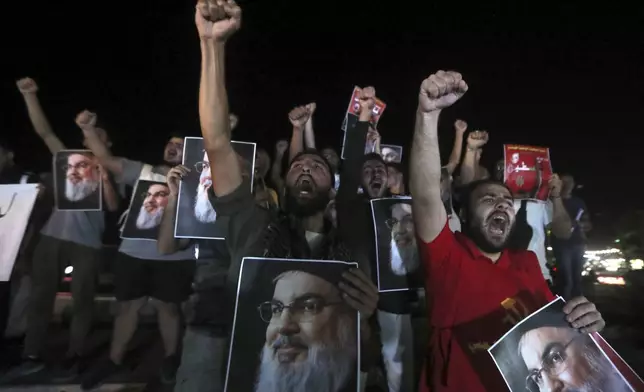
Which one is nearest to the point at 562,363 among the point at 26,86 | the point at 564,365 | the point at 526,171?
the point at 564,365

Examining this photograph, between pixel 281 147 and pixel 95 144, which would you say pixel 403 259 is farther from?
pixel 95 144

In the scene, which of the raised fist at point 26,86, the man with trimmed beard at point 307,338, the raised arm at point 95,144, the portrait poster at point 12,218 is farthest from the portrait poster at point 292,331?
the raised fist at point 26,86

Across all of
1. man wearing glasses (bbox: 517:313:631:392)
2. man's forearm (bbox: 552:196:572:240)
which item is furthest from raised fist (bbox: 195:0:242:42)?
man's forearm (bbox: 552:196:572:240)

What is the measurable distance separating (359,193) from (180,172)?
2.71ft

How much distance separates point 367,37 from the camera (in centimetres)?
361

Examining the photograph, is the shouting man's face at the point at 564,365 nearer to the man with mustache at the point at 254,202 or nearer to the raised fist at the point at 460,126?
the man with mustache at the point at 254,202

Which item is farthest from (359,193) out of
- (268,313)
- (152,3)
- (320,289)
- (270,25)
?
(152,3)

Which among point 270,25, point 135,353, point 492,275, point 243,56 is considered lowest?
point 135,353

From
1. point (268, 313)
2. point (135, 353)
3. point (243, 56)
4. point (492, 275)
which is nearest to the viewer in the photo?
point (268, 313)

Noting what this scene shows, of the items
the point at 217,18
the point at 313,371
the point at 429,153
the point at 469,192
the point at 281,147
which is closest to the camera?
the point at 217,18

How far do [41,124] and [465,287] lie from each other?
7.62ft

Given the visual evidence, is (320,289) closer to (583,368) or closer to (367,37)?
(583,368)

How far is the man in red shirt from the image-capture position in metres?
2.05

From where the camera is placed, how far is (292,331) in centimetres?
195
